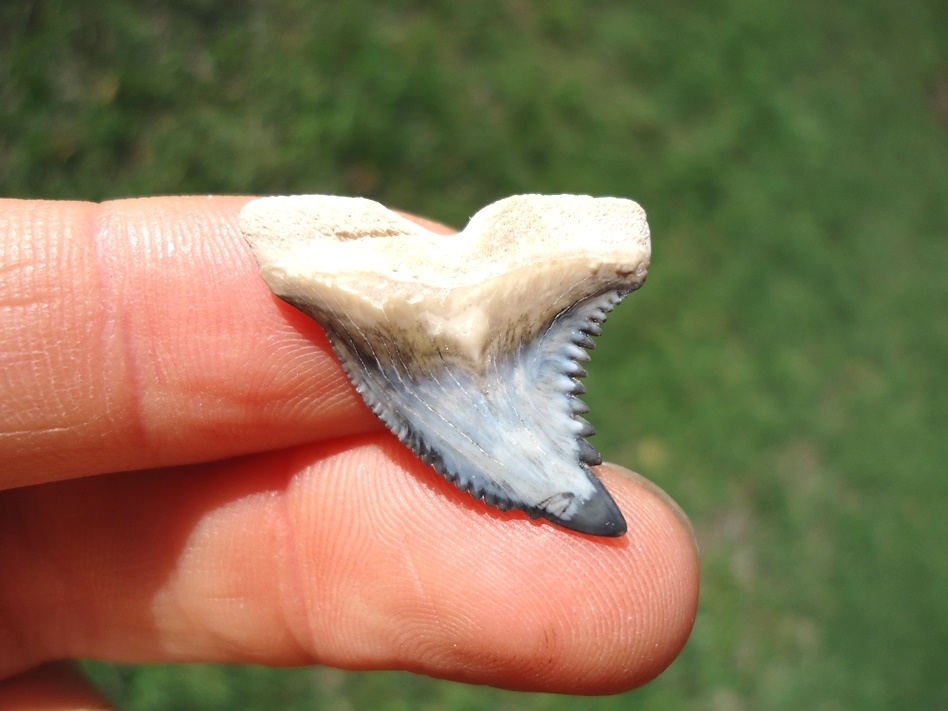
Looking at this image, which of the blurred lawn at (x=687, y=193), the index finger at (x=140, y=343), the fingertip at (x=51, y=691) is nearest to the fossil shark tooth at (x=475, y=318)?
the index finger at (x=140, y=343)

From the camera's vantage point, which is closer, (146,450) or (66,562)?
(146,450)

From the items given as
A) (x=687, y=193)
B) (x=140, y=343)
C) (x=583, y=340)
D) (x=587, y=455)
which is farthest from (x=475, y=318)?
(x=687, y=193)

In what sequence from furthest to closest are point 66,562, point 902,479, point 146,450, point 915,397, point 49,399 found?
point 915,397 → point 902,479 → point 66,562 → point 146,450 → point 49,399

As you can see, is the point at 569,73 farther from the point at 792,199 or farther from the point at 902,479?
the point at 902,479

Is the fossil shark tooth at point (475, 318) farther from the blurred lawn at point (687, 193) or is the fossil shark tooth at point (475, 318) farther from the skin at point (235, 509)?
the blurred lawn at point (687, 193)

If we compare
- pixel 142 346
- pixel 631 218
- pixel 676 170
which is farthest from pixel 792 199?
pixel 142 346

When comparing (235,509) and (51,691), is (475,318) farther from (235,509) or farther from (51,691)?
(51,691)
